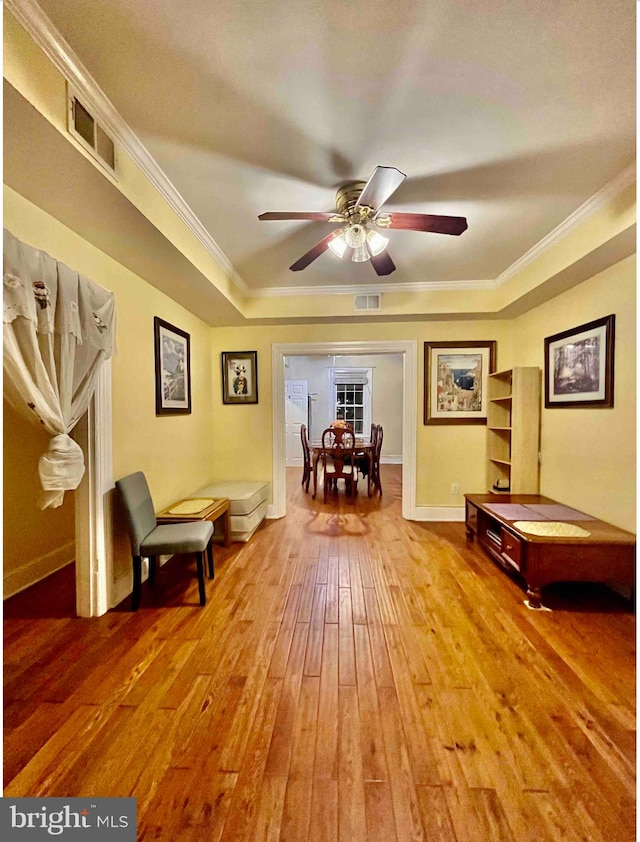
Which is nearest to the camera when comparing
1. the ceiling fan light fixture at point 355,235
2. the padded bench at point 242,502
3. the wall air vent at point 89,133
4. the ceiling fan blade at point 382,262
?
the wall air vent at point 89,133

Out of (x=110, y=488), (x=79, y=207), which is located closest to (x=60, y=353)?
(x=79, y=207)

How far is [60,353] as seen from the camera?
5.79 ft

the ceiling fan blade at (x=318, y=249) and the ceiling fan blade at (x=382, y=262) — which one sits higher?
the ceiling fan blade at (x=318, y=249)

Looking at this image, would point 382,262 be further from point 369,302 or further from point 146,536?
point 146,536

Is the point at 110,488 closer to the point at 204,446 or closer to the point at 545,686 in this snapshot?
the point at 204,446

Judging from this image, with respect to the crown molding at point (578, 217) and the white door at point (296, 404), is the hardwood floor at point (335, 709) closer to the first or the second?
the crown molding at point (578, 217)

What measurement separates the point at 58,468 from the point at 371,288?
3.01 metres

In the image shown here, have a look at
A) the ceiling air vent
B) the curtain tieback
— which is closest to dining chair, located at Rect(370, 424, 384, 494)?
the ceiling air vent

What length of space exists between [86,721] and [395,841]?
1.26 m

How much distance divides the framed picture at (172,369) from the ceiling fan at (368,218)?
137cm

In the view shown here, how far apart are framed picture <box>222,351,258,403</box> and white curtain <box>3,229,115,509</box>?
76.6 inches

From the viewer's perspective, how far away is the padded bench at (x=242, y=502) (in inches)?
130

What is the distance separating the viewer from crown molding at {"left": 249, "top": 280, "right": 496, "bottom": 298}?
348 centimetres

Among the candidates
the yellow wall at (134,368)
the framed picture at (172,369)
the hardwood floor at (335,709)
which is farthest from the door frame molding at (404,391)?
the hardwood floor at (335,709)
